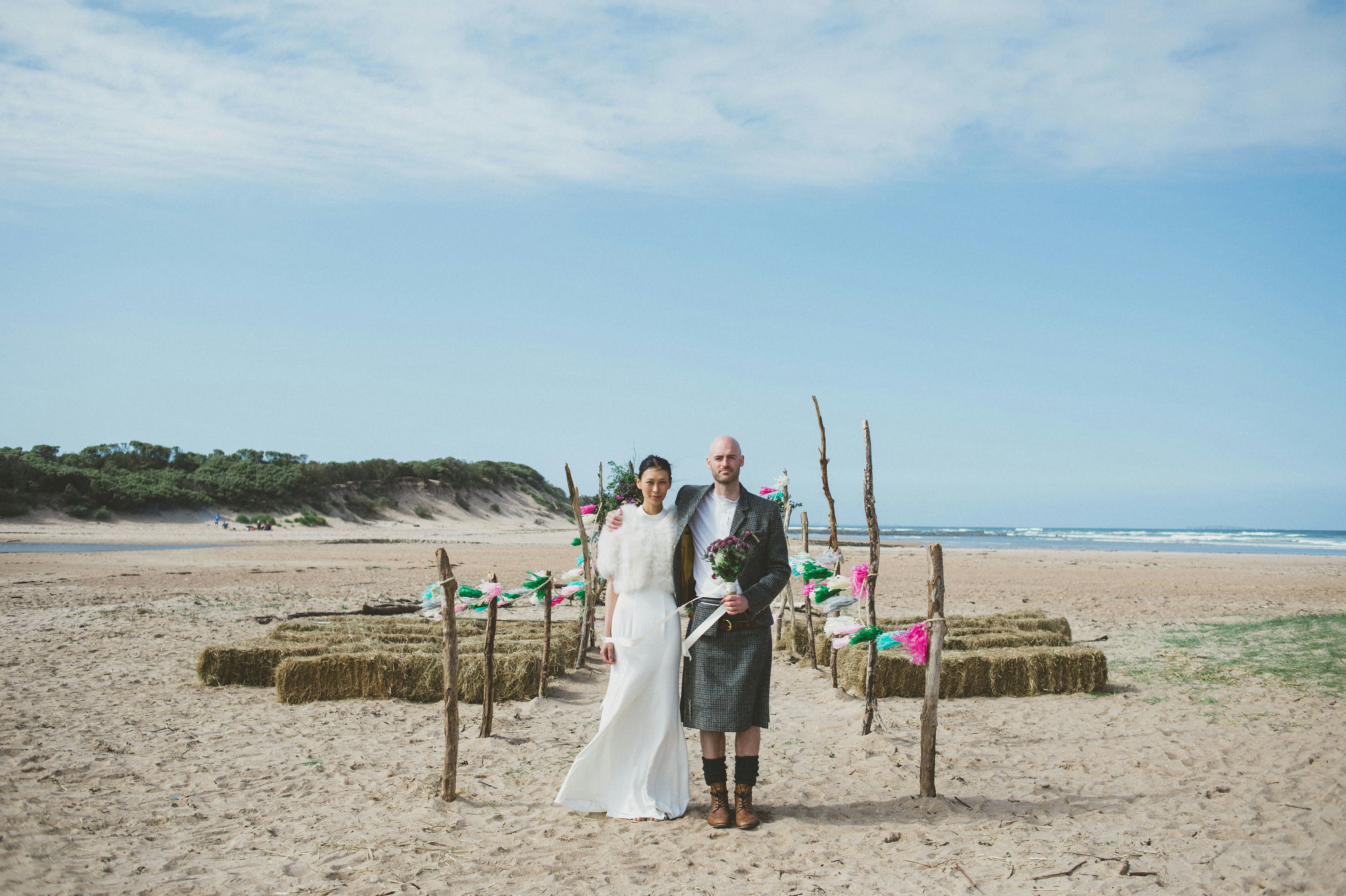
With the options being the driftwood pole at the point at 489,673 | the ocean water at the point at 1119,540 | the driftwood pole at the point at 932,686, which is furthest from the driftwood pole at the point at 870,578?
the ocean water at the point at 1119,540

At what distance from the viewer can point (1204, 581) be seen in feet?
72.3

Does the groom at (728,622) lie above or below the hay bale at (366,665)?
above

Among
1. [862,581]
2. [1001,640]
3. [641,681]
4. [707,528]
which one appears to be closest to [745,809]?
[641,681]

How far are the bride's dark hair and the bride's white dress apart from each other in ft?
0.72

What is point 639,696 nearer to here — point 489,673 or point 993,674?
point 489,673

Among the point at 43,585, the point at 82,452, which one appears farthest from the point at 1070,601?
the point at 82,452

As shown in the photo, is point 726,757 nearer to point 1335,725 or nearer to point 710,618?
point 710,618

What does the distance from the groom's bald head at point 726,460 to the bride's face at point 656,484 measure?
28 centimetres

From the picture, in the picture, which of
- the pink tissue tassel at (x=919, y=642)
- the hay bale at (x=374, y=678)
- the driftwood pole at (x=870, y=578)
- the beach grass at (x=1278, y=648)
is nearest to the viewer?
the pink tissue tassel at (x=919, y=642)

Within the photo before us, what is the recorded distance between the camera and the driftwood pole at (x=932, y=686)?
17.4 feet

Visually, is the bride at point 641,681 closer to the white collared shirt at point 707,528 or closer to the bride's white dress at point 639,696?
the bride's white dress at point 639,696

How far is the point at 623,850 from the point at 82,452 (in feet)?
189

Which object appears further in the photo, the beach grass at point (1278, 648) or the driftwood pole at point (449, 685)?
the beach grass at point (1278, 648)

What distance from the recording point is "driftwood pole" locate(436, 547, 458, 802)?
17.3 feet
